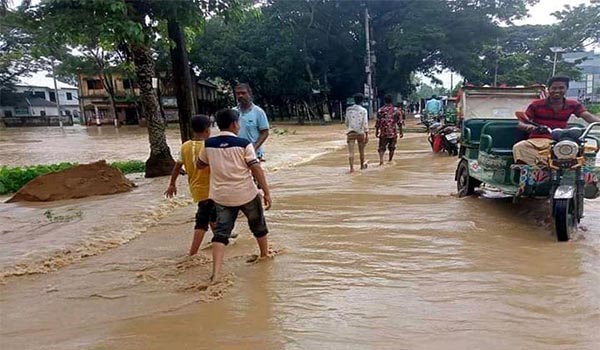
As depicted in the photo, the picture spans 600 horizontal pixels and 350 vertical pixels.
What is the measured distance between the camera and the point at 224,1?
962 cm

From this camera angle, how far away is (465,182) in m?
7.52

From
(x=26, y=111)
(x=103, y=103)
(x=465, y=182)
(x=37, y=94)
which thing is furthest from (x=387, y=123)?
(x=37, y=94)

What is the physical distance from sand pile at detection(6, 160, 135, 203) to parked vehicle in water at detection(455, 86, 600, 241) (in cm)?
631

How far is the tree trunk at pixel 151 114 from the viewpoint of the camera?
35.3 ft

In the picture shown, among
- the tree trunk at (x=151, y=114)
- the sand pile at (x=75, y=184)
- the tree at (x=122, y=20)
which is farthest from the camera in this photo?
the tree trunk at (x=151, y=114)

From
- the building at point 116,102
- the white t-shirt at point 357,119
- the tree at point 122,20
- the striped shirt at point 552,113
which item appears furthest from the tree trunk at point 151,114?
the building at point 116,102

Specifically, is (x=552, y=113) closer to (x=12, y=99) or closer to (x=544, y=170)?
(x=544, y=170)

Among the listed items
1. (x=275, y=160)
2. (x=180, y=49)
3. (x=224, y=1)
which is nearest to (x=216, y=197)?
(x=224, y=1)

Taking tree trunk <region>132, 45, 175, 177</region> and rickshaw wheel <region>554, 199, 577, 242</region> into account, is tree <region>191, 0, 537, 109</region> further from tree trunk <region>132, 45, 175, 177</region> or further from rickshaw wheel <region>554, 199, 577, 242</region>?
rickshaw wheel <region>554, 199, 577, 242</region>

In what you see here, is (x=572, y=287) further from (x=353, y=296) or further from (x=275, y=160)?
(x=275, y=160)

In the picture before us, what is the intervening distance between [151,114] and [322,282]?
27.0ft

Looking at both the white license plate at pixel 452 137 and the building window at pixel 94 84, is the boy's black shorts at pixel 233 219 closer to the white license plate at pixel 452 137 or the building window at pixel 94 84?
the white license plate at pixel 452 137

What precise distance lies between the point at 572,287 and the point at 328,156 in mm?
11538

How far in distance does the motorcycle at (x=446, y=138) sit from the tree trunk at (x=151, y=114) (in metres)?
7.36
